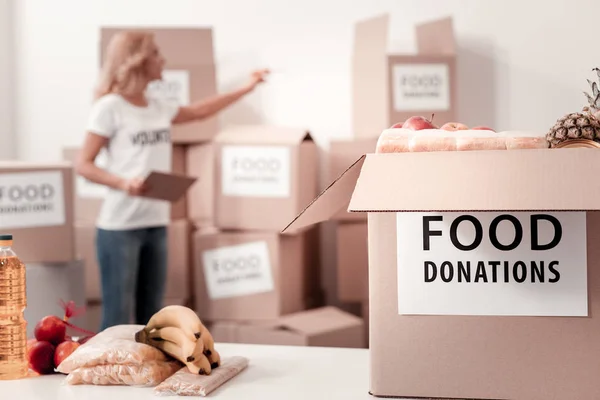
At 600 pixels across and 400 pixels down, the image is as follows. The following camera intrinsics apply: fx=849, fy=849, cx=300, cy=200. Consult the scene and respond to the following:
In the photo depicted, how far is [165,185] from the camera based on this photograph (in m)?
3.01

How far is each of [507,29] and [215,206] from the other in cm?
151

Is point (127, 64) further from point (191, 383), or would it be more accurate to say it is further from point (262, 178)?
point (191, 383)

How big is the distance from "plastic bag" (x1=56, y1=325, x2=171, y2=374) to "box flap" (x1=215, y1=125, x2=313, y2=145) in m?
2.06

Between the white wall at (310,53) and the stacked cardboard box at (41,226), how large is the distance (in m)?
1.09

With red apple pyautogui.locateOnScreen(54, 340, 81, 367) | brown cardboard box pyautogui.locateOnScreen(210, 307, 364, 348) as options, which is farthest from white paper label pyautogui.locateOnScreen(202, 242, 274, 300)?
red apple pyautogui.locateOnScreen(54, 340, 81, 367)

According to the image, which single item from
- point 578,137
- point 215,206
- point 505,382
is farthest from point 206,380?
point 215,206

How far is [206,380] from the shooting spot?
1266 millimetres

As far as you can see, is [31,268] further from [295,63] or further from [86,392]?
[86,392]

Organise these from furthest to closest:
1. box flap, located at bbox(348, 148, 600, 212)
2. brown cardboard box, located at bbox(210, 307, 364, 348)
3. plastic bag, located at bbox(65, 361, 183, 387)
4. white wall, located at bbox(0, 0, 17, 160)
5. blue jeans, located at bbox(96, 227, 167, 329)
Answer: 1. white wall, located at bbox(0, 0, 17, 160)
2. brown cardboard box, located at bbox(210, 307, 364, 348)
3. blue jeans, located at bbox(96, 227, 167, 329)
4. plastic bag, located at bbox(65, 361, 183, 387)
5. box flap, located at bbox(348, 148, 600, 212)

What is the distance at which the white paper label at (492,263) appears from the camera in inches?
45.4

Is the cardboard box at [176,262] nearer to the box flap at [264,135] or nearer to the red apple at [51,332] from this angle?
the box flap at [264,135]

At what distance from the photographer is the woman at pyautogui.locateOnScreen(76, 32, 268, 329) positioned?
119 inches

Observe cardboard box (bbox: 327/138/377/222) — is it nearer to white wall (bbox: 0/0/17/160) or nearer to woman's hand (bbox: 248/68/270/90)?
woman's hand (bbox: 248/68/270/90)

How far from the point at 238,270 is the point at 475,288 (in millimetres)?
2278
